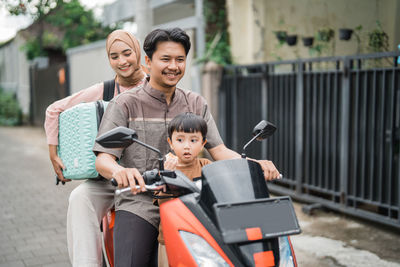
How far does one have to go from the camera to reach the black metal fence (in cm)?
516

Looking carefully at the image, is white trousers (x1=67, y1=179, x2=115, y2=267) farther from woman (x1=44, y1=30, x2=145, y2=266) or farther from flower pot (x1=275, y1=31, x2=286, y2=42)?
flower pot (x1=275, y1=31, x2=286, y2=42)

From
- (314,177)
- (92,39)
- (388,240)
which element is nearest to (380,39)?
(314,177)

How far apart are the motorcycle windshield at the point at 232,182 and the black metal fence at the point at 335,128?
3395 mm

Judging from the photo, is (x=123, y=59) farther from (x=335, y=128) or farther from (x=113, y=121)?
(x=335, y=128)

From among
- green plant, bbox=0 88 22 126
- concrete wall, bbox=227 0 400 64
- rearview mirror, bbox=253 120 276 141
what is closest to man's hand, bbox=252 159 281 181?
rearview mirror, bbox=253 120 276 141

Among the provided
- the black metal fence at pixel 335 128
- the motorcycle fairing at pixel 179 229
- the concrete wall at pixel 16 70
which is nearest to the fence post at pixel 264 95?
the black metal fence at pixel 335 128

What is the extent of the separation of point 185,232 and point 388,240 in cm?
363

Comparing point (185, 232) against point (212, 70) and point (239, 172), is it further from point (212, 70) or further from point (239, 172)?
point (212, 70)

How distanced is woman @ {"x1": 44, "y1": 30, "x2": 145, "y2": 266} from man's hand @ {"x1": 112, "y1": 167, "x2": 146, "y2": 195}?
867mm

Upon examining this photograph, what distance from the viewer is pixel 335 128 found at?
5.88 metres

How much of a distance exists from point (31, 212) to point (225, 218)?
5065 millimetres

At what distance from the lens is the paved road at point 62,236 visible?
4.50 m

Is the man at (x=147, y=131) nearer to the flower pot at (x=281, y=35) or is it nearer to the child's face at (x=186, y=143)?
the child's face at (x=186, y=143)

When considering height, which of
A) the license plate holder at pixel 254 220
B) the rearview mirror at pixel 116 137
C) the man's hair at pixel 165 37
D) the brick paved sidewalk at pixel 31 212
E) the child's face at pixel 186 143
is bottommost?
the brick paved sidewalk at pixel 31 212
